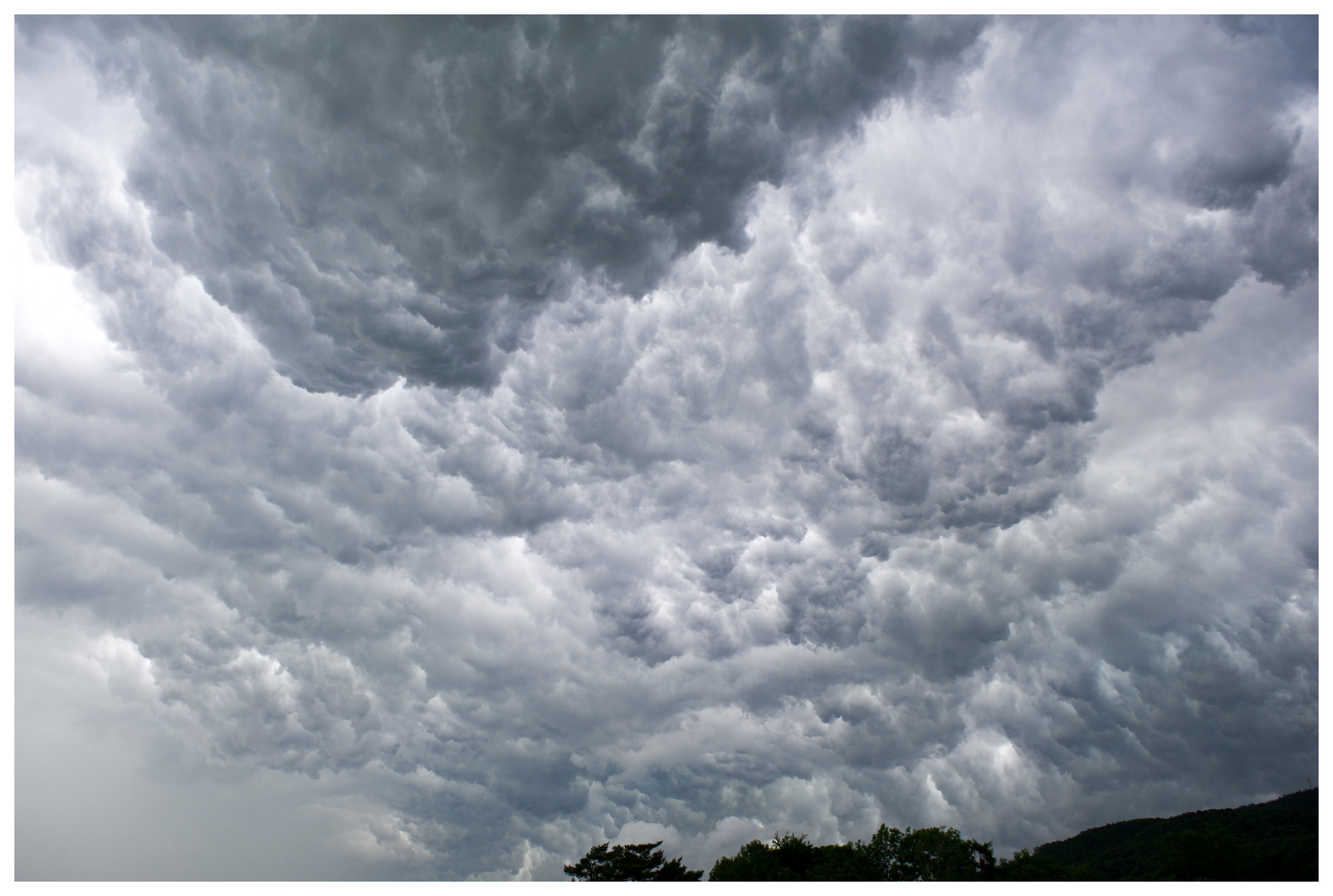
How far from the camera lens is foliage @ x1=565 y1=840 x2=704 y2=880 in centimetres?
10962

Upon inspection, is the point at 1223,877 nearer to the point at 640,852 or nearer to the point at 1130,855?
the point at 1130,855

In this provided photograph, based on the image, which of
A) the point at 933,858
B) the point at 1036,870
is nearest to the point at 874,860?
the point at 933,858

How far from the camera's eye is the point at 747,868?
95.9 metres

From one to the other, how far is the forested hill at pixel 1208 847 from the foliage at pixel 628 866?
Result: 5519 centimetres

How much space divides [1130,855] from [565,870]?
106 meters

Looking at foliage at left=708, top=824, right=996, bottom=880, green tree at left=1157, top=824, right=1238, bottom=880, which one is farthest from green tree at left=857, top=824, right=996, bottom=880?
green tree at left=1157, top=824, right=1238, bottom=880

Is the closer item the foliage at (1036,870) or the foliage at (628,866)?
the foliage at (1036,870)

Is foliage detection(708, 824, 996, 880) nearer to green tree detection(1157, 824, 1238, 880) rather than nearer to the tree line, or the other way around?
the tree line

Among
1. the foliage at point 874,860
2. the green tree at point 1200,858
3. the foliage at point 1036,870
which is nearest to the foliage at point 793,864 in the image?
the foliage at point 874,860

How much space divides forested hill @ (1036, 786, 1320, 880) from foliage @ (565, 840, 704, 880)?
5519cm

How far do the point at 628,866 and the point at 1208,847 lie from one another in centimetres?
8109

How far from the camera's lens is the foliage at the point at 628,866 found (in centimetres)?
10962

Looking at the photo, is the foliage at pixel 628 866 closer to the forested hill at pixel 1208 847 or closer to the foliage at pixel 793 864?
the foliage at pixel 793 864

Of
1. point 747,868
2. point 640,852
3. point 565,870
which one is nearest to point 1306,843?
point 747,868
